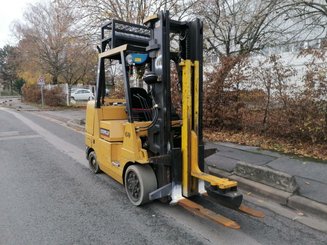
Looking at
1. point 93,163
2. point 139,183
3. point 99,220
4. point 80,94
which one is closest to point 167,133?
point 139,183

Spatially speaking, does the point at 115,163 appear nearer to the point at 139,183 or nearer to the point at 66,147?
the point at 139,183

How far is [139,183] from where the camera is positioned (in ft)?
14.5

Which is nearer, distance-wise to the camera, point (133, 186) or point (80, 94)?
point (133, 186)

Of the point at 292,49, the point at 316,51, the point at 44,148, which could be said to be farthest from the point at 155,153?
the point at 292,49

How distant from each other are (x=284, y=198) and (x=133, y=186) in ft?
7.54

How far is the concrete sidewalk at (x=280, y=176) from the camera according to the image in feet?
14.7

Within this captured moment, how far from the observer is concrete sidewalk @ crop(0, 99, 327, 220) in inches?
176

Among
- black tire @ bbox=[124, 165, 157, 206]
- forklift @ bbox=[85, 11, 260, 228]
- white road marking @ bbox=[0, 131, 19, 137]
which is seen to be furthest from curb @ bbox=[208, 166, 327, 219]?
white road marking @ bbox=[0, 131, 19, 137]

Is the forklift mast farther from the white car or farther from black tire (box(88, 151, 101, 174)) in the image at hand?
the white car

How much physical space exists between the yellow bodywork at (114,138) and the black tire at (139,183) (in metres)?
0.16

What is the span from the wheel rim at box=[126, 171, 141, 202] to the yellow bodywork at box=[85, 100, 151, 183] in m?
0.22

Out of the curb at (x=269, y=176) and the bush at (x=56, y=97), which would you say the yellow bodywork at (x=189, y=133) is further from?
the bush at (x=56, y=97)

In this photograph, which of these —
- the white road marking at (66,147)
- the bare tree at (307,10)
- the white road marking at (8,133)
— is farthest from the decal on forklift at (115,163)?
the bare tree at (307,10)

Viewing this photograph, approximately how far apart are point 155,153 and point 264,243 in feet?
5.97
